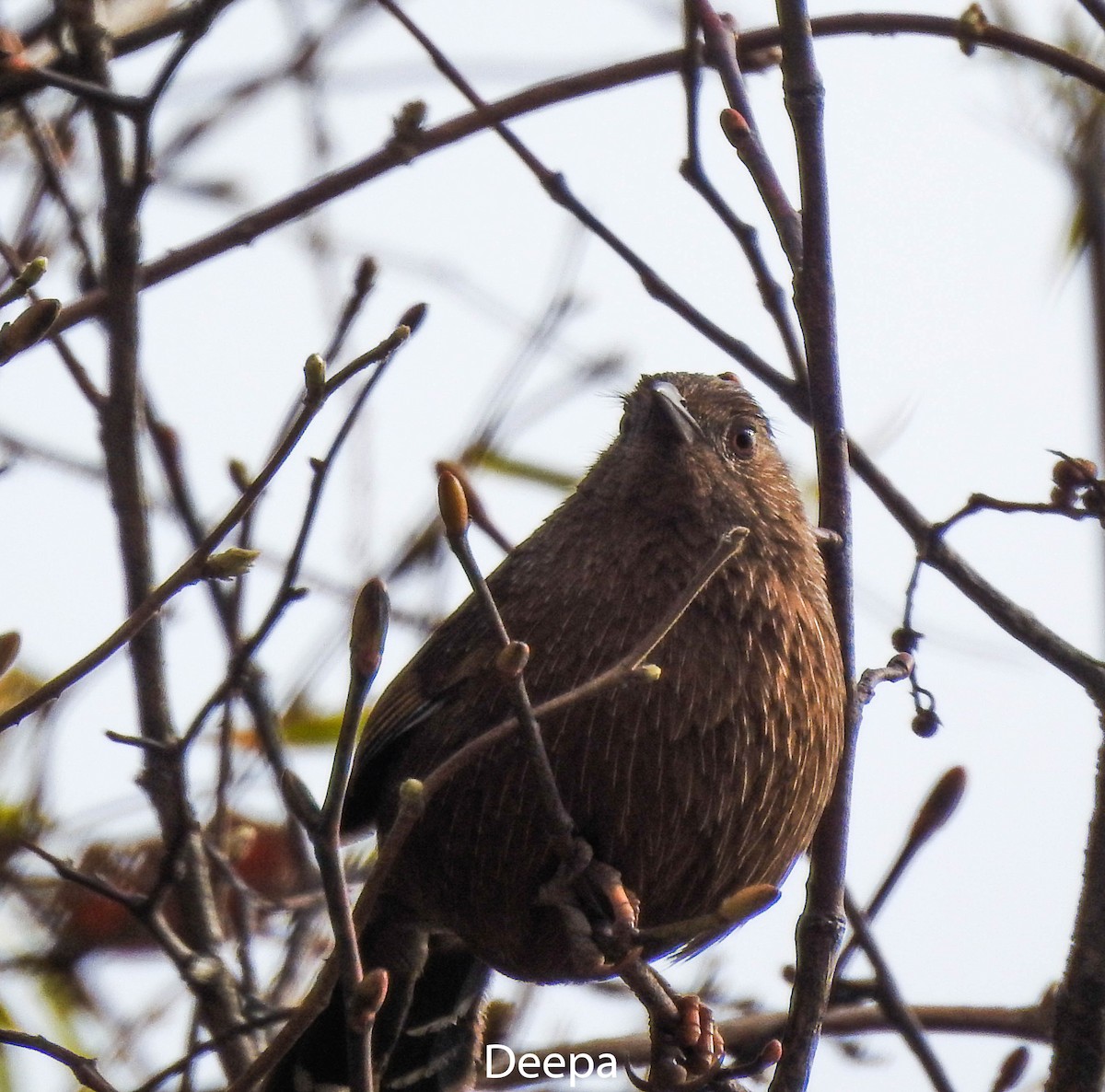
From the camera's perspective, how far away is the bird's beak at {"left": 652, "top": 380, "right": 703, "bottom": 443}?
11.4ft

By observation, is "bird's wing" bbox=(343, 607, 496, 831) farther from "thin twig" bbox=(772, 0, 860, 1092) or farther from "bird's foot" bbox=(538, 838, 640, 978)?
"thin twig" bbox=(772, 0, 860, 1092)

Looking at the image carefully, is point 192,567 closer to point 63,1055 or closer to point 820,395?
point 63,1055

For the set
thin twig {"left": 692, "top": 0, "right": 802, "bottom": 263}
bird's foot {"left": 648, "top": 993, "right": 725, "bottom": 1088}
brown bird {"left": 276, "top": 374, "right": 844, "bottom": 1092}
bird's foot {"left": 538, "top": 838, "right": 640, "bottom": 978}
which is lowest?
bird's foot {"left": 648, "top": 993, "right": 725, "bottom": 1088}

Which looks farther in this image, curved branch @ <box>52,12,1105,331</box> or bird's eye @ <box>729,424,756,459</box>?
bird's eye @ <box>729,424,756,459</box>

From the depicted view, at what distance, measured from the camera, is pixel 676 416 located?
3.48m

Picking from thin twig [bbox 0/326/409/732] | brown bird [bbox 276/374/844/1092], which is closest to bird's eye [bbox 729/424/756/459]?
brown bird [bbox 276/374/844/1092]

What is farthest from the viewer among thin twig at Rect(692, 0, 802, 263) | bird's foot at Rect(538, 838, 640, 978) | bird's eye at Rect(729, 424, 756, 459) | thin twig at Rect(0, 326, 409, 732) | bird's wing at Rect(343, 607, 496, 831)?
bird's eye at Rect(729, 424, 756, 459)

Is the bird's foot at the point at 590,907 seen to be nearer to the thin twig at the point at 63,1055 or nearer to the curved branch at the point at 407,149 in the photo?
the thin twig at the point at 63,1055

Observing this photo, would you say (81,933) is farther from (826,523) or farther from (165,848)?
(826,523)

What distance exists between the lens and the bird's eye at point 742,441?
12.0 feet

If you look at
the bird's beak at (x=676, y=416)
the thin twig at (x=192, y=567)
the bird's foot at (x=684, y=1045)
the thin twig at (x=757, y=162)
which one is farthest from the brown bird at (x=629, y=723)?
the thin twig at (x=192, y=567)

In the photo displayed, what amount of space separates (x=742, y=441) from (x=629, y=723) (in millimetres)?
947

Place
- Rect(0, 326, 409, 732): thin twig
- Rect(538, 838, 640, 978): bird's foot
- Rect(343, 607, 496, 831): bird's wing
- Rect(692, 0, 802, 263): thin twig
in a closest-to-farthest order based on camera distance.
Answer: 1. Rect(0, 326, 409, 732): thin twig
2. Rect(538, 838, 640, 978): bird's foot
3. Rect(692, 0, 802, 263): thin twig
4. Rect(343, 607, 496, 831): bird's wing

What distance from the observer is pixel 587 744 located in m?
2.97
